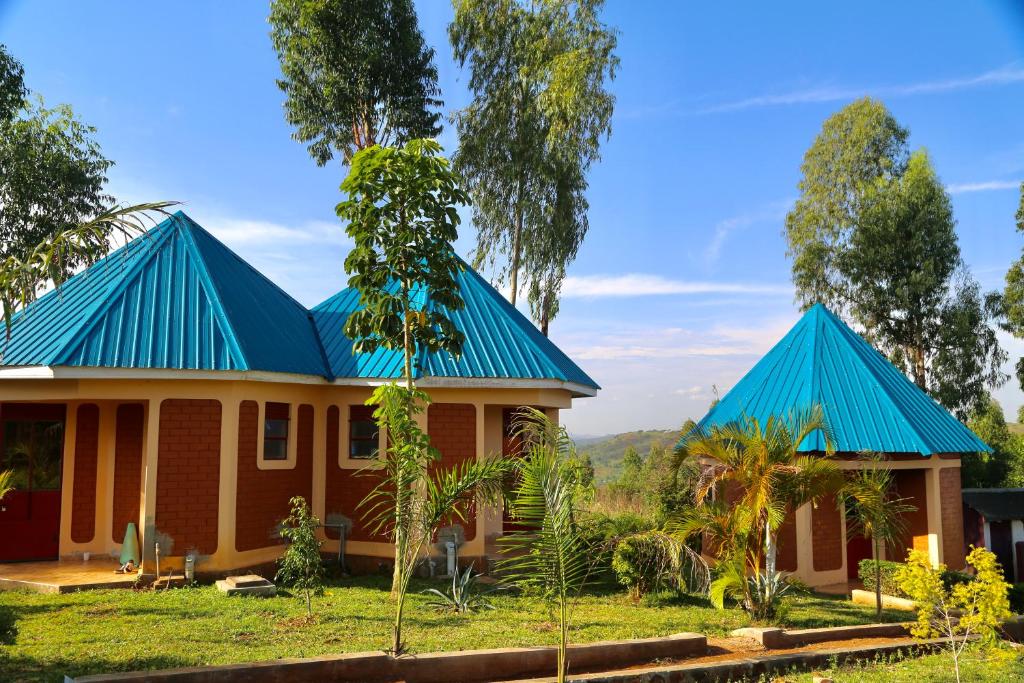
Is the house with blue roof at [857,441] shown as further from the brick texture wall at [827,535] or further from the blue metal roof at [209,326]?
the blue metal roof at [209,326]

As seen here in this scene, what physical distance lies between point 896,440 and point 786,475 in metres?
Answer: 6.17

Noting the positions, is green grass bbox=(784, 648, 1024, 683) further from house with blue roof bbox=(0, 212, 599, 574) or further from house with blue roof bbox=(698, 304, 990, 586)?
house with blue roof bbox=(0, 212, 599, 574)

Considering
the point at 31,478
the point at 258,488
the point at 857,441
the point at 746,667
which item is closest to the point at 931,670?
the point at 746,667

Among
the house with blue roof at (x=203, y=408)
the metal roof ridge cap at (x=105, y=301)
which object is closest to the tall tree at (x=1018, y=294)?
the house with blue roof at (x=203, y=408)

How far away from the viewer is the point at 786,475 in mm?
10828

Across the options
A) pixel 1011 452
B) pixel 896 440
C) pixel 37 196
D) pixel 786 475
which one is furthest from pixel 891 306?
pixel 37 196

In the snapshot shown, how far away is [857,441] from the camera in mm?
15453

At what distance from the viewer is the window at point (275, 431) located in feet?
44.8

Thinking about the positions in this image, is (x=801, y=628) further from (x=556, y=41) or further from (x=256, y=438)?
(x=556, y=41)

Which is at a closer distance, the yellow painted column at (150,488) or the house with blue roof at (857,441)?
the yellow painted column at (150,488)

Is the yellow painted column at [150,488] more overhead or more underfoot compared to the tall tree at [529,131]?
more underfoot

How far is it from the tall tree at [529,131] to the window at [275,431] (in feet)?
41.8

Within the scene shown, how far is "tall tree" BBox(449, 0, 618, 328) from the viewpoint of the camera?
79.6ft

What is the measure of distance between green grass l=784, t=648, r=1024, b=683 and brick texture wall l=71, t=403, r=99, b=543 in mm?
11644
